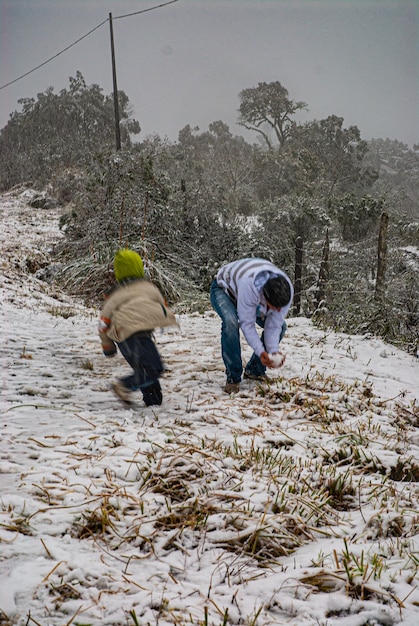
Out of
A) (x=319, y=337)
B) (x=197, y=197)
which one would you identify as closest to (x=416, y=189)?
(x=197, y=197)

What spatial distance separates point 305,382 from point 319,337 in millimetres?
2032

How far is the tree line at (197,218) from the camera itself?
32.2ft

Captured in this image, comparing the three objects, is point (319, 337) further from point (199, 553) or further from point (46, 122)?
point (46, 122)

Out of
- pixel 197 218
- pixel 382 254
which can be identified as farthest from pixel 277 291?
pixel 197 218

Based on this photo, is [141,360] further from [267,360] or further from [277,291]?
[277,291]

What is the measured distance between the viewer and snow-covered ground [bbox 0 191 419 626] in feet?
4.99

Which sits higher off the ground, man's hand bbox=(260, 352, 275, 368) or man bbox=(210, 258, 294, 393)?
man bbox=(210, 258, 294, 393)

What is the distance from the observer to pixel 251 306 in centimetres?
358

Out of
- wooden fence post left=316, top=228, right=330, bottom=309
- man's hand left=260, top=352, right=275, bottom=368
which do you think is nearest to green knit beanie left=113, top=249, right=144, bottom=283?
man's hand left=260, top=352, right=275, bottom=368

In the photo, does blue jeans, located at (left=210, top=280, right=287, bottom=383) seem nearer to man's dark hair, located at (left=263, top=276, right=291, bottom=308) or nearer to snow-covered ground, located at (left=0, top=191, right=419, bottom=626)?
snow-covered ground, located at (left=0, top=191, right=419, bottom=626)

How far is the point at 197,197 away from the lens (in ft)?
42.5

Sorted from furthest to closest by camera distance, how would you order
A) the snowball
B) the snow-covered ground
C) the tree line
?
the tree line
the snowball
the snow-covered ground

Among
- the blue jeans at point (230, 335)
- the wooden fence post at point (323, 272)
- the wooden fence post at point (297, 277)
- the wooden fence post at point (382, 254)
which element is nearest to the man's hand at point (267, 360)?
the blue jeans at point (230, 335)

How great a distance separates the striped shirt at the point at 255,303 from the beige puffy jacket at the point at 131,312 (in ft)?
2.08
